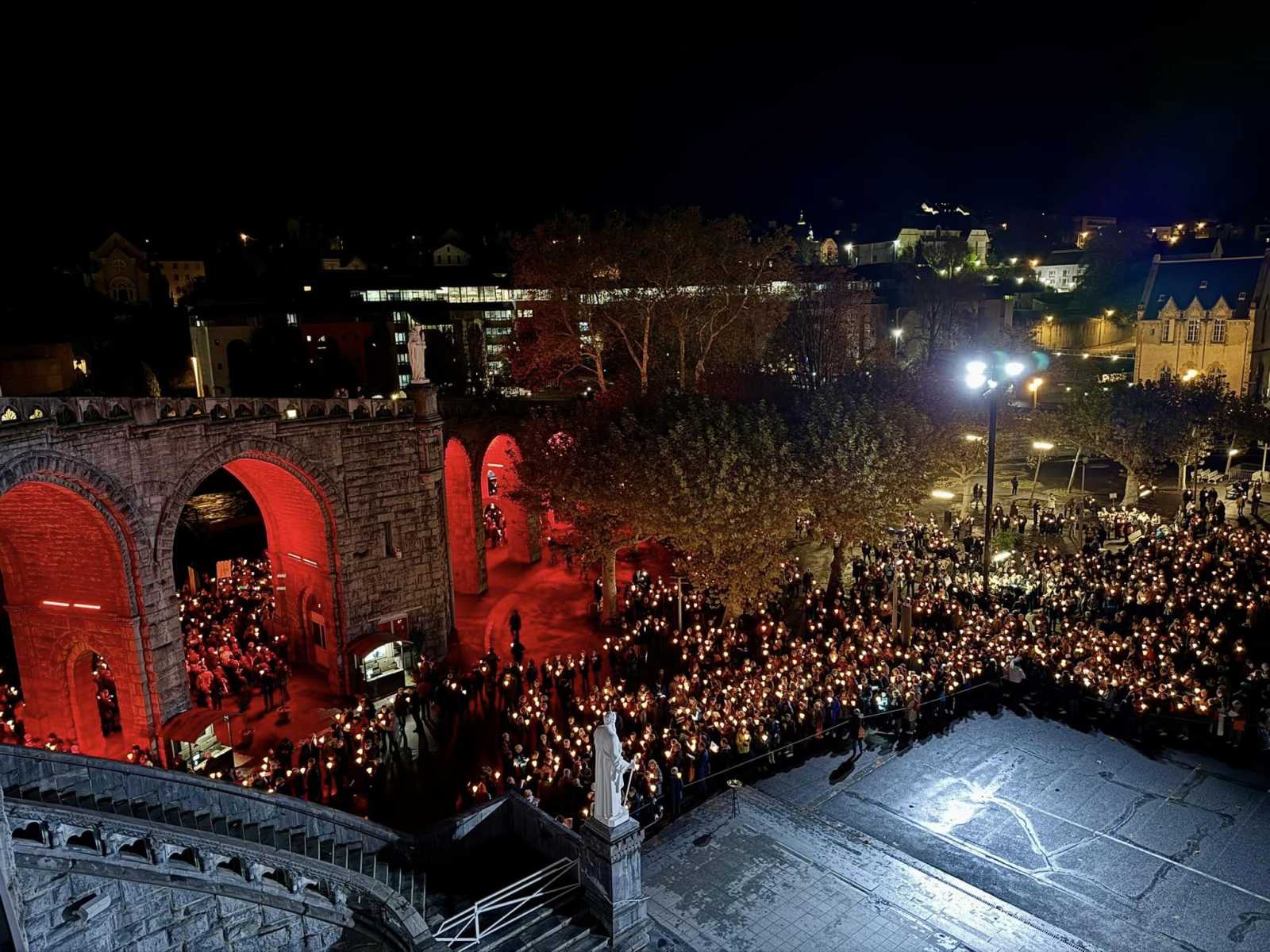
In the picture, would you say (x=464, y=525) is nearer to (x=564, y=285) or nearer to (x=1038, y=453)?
(x=564, y=285)

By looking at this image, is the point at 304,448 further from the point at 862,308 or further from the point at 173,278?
the point at 173,278

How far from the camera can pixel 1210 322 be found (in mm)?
51812

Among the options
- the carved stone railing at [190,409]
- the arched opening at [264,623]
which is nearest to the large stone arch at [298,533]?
the arched opening at [264,623]

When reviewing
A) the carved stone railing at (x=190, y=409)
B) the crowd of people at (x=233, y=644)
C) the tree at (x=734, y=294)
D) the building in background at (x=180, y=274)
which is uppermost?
the building in background at (x=180, y=274)

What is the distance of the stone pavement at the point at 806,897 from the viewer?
12.0 meters

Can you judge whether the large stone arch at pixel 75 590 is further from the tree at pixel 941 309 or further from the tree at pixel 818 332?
the tree at pixel 941 309

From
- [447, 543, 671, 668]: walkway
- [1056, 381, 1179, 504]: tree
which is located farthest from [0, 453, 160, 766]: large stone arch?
[1056, 381, 1179, 504]: tree

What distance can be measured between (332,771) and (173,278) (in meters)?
77.6

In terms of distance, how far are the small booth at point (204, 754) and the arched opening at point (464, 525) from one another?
12506 mm

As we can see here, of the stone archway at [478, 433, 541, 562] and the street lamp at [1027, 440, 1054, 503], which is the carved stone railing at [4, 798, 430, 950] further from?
the street lamp at [1027, 440, 1054, 503]

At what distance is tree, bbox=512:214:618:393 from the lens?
31.9m

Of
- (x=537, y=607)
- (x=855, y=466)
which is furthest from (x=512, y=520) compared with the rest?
(x=855, y=466)

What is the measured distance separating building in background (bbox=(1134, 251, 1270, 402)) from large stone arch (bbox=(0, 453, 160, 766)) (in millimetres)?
52213

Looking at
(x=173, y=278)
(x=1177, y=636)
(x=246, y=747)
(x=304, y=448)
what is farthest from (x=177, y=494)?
(x=173, y=278)
